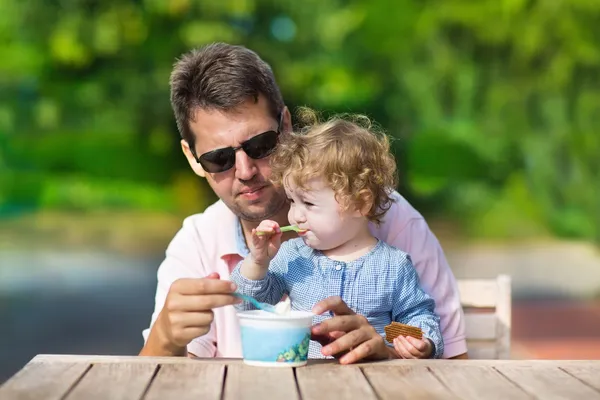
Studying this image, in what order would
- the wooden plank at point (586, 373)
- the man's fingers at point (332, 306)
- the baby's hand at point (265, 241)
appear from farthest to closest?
1. the baby's hand at point (265, 241)
2. the man's fingers at point (332, 306)
3. the wooden plank at point (586, 373)

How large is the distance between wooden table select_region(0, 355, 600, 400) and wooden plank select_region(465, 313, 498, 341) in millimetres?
831

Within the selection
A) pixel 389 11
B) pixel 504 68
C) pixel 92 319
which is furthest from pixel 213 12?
pixel 92 319

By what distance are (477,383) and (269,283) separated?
63 cm

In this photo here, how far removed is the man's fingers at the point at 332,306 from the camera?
2.19 metres

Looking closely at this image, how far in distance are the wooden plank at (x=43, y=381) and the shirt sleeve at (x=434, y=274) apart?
103 cm

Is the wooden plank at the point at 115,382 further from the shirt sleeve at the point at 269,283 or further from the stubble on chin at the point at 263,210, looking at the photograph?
the stubble on chin at the point at 263,210

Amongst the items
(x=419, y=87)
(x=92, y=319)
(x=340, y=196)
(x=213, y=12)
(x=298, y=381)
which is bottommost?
(x=92, y=319)

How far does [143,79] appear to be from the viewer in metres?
15.4

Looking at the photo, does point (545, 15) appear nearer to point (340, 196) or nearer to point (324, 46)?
point (324, 46)

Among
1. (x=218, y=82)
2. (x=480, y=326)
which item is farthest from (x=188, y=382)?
(x=480, y=326)

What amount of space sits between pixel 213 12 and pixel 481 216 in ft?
16.6

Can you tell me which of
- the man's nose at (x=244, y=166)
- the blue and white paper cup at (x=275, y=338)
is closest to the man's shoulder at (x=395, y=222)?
the man's nose at (x=244, y=166)

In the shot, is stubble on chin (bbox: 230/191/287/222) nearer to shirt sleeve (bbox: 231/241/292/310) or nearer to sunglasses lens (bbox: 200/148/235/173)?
sunglasses lens (bbox: 200/148/235/173)

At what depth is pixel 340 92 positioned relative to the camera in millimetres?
15492
